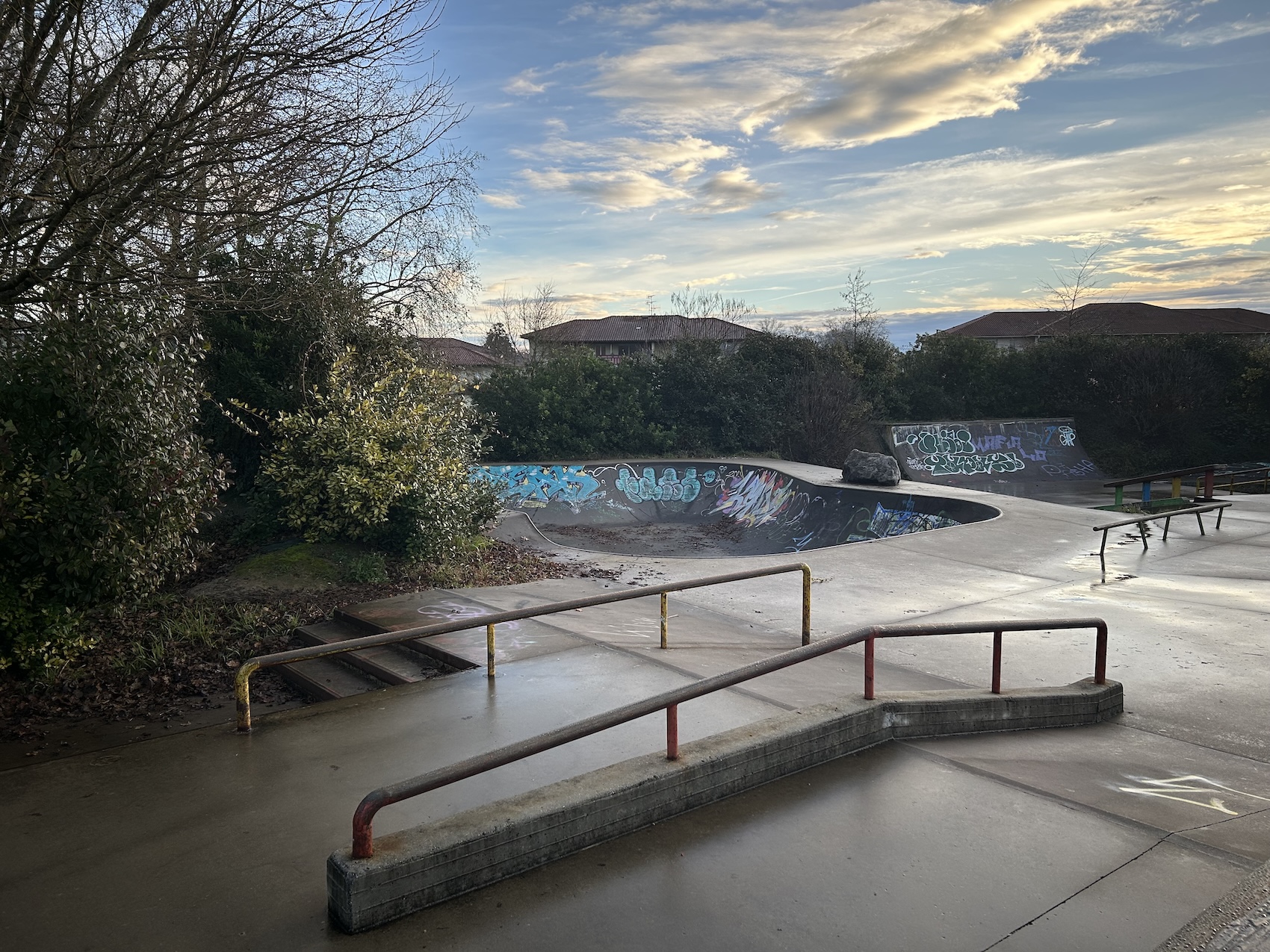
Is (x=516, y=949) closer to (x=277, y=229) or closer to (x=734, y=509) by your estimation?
(x=277, y=229)

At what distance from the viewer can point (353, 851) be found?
9.84 feet

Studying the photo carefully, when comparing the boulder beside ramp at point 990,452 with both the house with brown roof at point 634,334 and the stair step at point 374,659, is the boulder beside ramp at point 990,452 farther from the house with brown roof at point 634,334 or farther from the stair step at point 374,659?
the stair step at point 374,659

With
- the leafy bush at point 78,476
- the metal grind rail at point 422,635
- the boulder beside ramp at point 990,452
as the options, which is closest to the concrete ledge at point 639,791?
the metal grind rail at point 422,635

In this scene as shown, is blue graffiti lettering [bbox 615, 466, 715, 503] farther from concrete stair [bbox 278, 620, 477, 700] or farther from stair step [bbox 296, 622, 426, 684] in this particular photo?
A: concrete stair [bbox 278, 620, 477, 700]

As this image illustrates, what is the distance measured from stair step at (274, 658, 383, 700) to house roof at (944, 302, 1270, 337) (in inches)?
1711

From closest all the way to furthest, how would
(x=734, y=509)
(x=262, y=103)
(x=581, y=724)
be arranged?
(x=581, y=724) < (x=262, y=103) < (x=734, y=509)

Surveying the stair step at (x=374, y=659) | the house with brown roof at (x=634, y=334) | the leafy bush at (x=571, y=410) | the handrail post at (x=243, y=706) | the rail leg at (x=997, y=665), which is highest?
the house with brown roof at (x=634, y=334)

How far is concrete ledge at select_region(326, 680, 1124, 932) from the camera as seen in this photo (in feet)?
9.88

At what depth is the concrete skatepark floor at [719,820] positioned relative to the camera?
2.99 metres

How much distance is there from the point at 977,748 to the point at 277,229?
22.4ft

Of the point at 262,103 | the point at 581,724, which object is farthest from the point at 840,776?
the point at 262,103

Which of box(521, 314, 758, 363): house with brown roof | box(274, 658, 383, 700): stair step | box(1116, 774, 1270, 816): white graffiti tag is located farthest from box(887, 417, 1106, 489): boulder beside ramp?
box(1116, 774, 1270, 816): white graffiti tag

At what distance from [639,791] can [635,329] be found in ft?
192

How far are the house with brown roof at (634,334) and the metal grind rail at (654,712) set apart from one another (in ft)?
70.4
